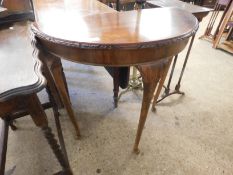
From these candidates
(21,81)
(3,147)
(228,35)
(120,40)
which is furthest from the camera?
(228,35)

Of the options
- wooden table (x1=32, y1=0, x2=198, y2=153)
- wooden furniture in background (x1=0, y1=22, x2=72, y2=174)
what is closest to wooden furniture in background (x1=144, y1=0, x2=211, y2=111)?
wooden table (x1=32, y1=0, x2=198, y2=153)

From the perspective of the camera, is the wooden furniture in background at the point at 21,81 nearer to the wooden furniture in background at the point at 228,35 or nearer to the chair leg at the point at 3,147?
the chair leg at the point at 3,147

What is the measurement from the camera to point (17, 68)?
549mm

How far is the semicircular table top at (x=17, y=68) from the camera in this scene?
0.47 metres

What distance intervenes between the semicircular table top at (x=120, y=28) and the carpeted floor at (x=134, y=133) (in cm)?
79

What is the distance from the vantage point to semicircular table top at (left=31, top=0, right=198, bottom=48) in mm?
648

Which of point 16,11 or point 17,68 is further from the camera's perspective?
point 16,11

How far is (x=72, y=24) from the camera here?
2.58ft

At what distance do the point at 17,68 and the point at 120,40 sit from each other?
0.37 m

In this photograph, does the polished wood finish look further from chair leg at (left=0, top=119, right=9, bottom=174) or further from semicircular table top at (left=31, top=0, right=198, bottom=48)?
chair leg at (left=0, top=119, right=9, bottom=174)

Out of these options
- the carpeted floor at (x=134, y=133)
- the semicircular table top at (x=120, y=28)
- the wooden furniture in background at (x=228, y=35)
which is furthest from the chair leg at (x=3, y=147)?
the wooden furniture in background at (x=228, y=35)

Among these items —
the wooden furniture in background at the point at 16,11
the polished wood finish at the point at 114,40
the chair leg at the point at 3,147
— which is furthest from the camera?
the wooden furniture in background at the point at 16,11

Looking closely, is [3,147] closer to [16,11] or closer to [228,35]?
[16,11]

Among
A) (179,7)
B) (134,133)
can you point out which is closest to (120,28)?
(179,7)
